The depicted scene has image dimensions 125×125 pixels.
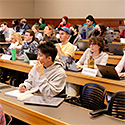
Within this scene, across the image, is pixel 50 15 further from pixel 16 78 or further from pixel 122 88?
pixel 122 88

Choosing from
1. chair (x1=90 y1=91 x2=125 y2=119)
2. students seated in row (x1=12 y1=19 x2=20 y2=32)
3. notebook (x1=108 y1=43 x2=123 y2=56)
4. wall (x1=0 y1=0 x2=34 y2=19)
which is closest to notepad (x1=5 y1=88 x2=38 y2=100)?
chair (x1=90 y1=91 x2=125 y2=119)

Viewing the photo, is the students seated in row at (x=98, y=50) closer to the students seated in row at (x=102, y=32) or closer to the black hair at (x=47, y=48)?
the black hair at (x=47, y=48)

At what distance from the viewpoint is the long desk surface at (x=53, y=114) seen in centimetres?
201

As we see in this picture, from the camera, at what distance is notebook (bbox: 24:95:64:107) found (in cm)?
234

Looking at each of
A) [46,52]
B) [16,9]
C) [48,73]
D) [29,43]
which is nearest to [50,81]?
[48,73]

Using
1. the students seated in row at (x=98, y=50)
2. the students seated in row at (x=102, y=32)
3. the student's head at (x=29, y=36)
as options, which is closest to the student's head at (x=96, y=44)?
the students seated in row at (x=98, y=50)

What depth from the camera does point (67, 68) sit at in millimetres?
3830

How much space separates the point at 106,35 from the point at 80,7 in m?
6.11

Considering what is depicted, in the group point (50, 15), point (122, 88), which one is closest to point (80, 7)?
point (50, 15)

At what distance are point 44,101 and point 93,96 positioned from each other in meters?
0.56

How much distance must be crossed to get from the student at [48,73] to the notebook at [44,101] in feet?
0.34

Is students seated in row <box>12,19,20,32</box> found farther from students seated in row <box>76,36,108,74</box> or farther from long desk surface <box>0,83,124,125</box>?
long desk surface <box>0,83,124,125</box>

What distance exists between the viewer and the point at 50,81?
2688 millimetres

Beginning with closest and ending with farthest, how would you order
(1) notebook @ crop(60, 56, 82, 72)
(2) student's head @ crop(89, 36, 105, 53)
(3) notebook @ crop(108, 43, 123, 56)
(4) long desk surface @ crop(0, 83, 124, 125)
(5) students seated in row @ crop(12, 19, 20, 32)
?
1. (4) long desk surface @ crop(0, 83, 124, 125)
2. (1) notebook @ crop(60, 56, 82, 72)
3. (2) student's head @ crop(89, 36, 105, 53)
4. (3) notebook @ crop(108, 43, 123, 56)
5. (5) students seated in row @ crop(12, 19, 20, 32)
